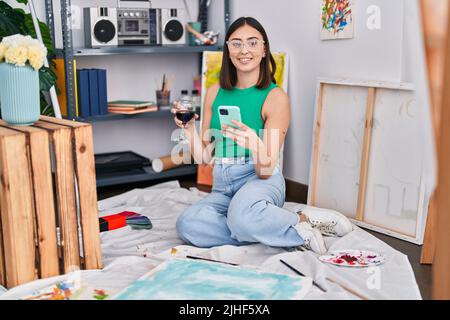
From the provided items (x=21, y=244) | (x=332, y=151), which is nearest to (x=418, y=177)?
(x=332, y=151)

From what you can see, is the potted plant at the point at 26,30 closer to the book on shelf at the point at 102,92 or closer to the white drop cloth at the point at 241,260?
the book on shelf at the point at 102,92

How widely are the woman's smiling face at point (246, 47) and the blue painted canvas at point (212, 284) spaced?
→ 851mm

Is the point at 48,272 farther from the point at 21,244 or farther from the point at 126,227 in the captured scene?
the point at 126,227

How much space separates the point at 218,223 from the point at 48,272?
73cm

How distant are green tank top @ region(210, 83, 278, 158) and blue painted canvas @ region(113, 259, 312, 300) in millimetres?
650

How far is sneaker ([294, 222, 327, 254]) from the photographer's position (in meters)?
2.29

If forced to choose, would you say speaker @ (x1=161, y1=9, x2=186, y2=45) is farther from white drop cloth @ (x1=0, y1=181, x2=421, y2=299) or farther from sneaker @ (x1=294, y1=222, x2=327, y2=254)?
sneaker @ (x1=294, y1=222, x2=327, y2=254)

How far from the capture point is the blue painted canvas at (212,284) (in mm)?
1713

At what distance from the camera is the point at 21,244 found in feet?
6.08

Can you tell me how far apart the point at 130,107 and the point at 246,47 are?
4.39ft

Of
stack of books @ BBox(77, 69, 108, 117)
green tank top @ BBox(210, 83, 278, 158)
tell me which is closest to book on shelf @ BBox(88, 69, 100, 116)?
stack of books @ BBox(77, 69, 108, 117)

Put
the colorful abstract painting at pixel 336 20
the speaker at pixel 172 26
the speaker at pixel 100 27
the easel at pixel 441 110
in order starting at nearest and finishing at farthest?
the easel at pixel 441 110 → the colorful abstract painting at pixel 336 20 → the speaker at pixel 100 27 → the speaker at pixel 172 26

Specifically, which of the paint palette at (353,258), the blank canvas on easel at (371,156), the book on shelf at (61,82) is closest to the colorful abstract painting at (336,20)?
the blank canvas on easel at (371,156)
